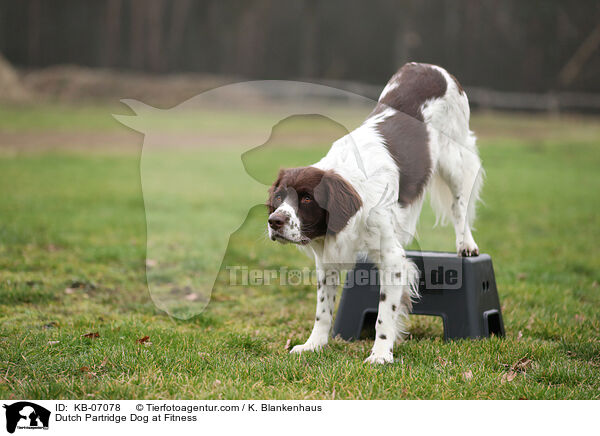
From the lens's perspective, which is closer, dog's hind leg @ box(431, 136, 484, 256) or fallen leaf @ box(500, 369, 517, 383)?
fallen leaf @ box(500, 369, 517, 383)

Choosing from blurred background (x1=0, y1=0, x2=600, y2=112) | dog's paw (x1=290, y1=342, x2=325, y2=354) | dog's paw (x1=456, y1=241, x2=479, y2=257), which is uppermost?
blurred background (x1=0, y1=0, x2=600, y2=112)

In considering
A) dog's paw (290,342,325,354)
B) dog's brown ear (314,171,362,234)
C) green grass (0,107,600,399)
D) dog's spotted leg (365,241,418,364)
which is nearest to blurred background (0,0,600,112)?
green grass (0,107,600,399)

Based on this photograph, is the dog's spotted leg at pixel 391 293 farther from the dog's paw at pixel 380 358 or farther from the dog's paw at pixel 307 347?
the dog's paw at pixel 307 347

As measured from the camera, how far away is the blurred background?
21172mm

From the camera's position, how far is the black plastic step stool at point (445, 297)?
12.6 feet

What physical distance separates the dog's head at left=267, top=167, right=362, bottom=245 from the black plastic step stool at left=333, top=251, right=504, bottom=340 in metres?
0.70

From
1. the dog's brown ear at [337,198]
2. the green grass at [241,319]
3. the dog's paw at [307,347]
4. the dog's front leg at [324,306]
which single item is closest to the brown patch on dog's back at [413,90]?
the green grass at [241,319]

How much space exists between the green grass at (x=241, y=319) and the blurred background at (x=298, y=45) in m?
13.4

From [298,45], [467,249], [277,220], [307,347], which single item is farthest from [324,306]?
[298,45]

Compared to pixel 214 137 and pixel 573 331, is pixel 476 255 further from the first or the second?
pixel 214 137

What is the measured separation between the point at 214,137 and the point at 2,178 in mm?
5240

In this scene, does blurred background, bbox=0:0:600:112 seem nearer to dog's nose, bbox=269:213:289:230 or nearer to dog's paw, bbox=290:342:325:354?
dog's paw, bbox=290:342:325:354
